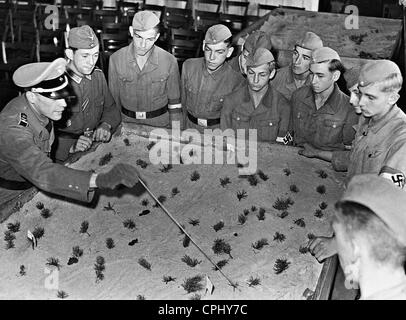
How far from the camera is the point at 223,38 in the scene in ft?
14.1

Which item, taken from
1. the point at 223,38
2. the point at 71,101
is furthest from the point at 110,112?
the point at 223,38

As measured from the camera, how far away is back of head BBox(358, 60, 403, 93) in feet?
9.77

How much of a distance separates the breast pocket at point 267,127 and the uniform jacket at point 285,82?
0.47 m

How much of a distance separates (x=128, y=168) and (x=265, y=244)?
739 mm

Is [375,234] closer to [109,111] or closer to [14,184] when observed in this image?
[14,184]

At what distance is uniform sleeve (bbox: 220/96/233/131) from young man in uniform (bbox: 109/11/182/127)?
0.41m

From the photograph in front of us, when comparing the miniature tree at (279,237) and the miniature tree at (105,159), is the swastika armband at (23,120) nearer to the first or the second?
the miniature tree at (105,159)

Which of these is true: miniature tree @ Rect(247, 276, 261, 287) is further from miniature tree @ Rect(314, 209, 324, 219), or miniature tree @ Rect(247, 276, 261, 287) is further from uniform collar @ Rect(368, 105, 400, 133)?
uniform collar @ Rect(368, 105, 400, 133)

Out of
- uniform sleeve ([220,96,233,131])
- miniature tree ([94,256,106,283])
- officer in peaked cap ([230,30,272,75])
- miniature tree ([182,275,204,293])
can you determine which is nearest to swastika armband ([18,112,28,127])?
miniature tree ([94,256,106,283])

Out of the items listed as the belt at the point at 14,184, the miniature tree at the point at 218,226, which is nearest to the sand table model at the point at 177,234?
the miniature tree at the point at 218,226

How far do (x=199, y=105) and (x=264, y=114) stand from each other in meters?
0.59

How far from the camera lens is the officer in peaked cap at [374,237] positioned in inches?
69.1

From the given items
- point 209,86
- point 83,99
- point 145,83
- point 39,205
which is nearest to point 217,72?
point 209,86

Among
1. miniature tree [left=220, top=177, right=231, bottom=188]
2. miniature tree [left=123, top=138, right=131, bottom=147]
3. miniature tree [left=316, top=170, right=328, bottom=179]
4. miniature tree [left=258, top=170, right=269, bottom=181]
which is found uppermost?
miniature tree [left=123, top=138, right=131, bottom=147]
